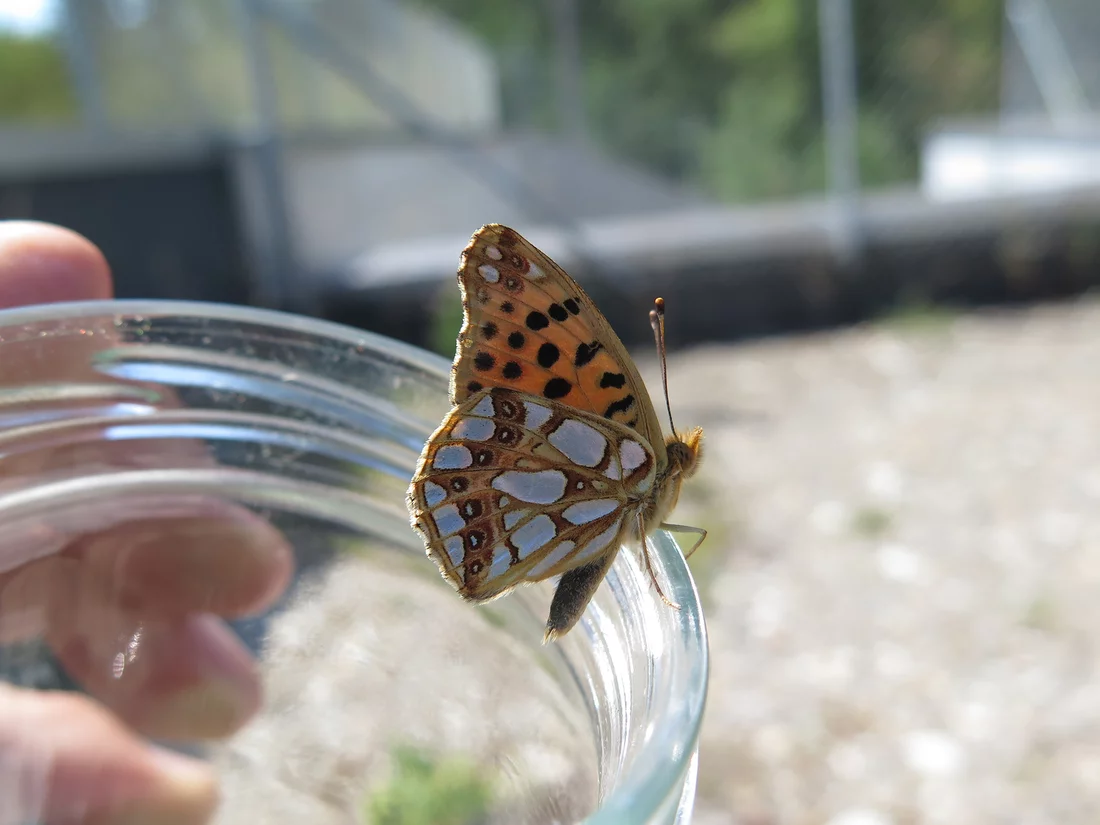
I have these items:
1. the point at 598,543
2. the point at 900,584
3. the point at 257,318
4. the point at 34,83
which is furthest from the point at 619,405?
the point at 34,83

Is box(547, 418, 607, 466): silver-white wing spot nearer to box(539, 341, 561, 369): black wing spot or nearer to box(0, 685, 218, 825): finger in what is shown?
box(539, 341, 561, 369): black wing spot

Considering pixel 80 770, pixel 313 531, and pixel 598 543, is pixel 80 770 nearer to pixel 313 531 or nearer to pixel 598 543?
pixel 313 531

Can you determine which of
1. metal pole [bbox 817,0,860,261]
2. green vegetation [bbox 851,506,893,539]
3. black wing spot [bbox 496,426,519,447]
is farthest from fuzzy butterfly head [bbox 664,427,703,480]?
metal pole [bbox 817,0,860,261]

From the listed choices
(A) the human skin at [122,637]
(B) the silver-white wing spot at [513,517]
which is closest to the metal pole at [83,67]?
(A) the human skin at [122,637]

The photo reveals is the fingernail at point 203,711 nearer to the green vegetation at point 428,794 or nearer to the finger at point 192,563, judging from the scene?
the finger at point 192,563

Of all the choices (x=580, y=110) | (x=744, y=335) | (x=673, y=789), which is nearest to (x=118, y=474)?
(x=673, y=789)

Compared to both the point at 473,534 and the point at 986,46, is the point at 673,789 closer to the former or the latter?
the point at 473,534
